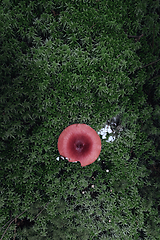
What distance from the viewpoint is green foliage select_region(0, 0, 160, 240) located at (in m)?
2.53

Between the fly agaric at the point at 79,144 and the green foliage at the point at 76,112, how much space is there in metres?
0.36

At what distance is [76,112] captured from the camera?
267 centimetres

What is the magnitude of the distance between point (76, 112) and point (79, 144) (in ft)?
2.06

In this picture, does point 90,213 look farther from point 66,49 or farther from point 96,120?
point 66,49

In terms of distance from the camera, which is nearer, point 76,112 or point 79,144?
point 79,144

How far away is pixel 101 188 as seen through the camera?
9.01 ft

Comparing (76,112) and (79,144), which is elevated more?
(76,112)

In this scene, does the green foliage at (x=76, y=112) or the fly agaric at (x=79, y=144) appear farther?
the green foliage at (x=76, y=112)

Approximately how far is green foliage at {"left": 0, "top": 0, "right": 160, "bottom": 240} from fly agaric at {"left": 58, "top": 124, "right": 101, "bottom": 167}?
1.18ft

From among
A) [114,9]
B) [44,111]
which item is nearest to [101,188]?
[44,111]

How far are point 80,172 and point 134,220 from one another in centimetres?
134

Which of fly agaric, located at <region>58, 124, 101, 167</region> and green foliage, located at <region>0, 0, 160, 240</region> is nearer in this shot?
fly agaric, located at <region>58, 124, 101, 167</region>

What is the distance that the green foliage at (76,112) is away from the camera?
2533 millimetres

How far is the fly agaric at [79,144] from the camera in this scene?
231 cm
